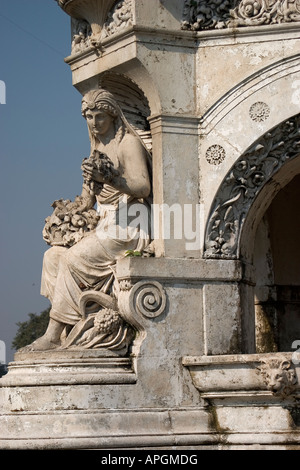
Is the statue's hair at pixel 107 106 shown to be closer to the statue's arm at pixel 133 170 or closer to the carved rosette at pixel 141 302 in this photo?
the statue's arm at pixel 133 170

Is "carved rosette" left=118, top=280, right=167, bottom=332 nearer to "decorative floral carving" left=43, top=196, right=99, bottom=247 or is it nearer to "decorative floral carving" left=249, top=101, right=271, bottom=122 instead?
"decorative floral carving" left=43, top=196, right=99, bottom=247

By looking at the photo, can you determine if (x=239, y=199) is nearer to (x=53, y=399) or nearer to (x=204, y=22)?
(x=204, y=22)

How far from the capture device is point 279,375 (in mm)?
14523

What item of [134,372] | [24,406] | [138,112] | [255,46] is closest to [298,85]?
[255,46]

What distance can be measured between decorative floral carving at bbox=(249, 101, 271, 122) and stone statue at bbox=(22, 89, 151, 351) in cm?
129

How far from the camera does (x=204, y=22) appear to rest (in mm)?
15805

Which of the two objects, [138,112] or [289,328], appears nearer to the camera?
[138,112]

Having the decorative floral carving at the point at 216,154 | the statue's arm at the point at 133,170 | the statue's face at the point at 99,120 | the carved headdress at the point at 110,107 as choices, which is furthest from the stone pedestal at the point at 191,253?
the statue's face at the point at 99,120

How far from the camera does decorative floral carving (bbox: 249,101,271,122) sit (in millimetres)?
15492

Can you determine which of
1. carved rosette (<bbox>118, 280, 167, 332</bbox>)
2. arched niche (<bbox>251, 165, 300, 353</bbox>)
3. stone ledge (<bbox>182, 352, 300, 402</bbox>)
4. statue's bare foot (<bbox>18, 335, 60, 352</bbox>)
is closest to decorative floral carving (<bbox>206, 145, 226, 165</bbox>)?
carved rosette (<bbox>118, 280, 167, 332</bbox>)

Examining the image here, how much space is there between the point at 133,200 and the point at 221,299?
1473 millimetres

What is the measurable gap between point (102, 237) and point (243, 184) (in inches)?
64.3

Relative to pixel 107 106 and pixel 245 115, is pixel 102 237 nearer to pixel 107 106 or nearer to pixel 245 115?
pixel 107 106
